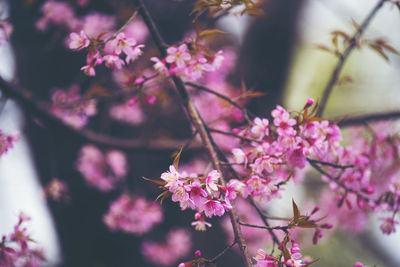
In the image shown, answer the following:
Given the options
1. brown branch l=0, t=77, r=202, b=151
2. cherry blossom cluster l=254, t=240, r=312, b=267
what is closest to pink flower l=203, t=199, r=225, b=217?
cherry blossom cluster l=254, t=240, r=312, b=267

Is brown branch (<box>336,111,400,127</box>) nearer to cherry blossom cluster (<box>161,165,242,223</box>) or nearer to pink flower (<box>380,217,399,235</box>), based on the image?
pink flower (<box>380,217,399,235</box>)

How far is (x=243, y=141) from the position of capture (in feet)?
3.54

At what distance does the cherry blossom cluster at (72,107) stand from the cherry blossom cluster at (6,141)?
1.47 ft

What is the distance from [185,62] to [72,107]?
88 cm

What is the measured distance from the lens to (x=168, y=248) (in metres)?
2.23

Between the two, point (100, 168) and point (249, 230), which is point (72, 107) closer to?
point (100, 168)

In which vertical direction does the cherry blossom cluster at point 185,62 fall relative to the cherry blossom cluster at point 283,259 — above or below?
above

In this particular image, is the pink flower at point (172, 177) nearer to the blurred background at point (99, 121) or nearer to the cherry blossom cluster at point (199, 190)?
the cherry blossom cluster at point (199, 190)

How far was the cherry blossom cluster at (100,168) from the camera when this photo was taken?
2.11 meters

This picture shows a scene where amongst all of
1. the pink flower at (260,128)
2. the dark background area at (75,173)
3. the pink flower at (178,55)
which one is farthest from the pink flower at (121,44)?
the dark background area at (75,173)

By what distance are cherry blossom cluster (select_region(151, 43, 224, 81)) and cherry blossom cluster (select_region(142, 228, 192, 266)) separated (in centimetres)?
138

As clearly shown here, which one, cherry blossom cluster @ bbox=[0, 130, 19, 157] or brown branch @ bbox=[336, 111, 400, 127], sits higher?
brown branch @ bbox=[336, 111, 400, 127]

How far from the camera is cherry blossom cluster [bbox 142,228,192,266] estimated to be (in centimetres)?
219

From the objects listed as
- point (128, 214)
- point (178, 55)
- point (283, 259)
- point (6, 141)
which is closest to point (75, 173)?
point (128, 214)
